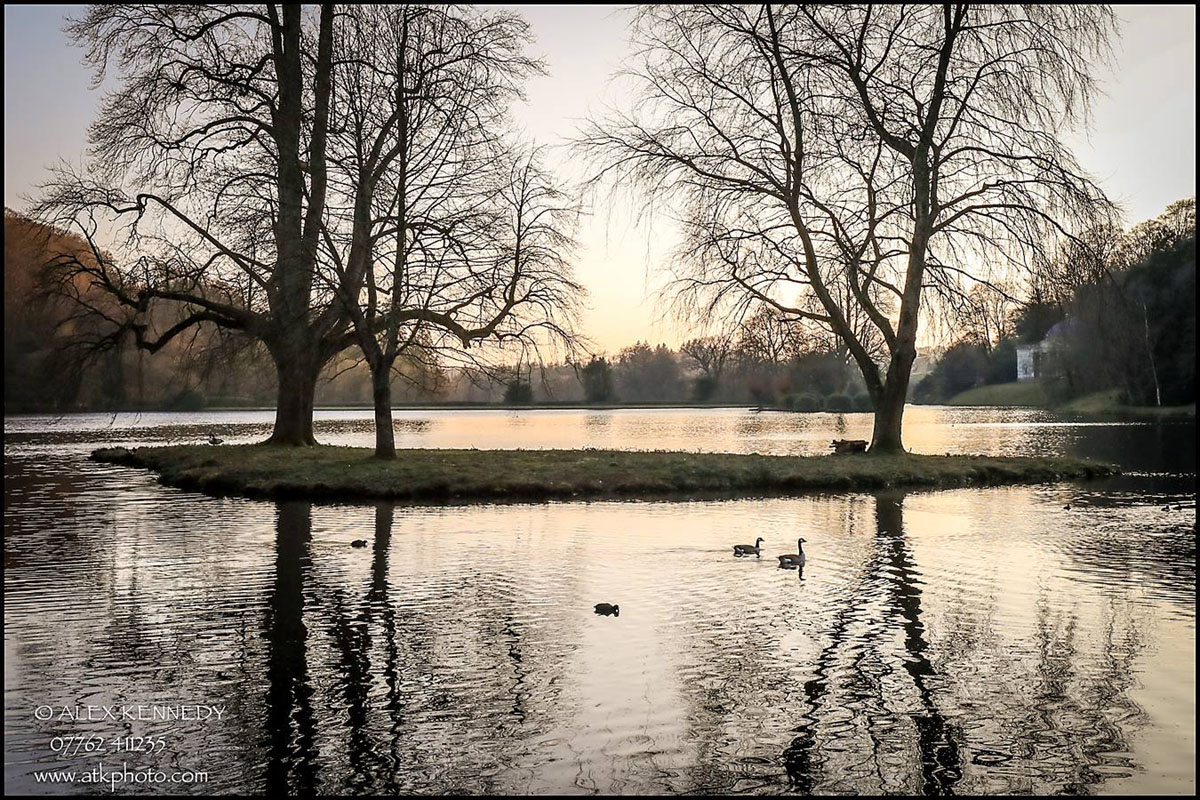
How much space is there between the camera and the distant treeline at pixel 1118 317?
1051 inches

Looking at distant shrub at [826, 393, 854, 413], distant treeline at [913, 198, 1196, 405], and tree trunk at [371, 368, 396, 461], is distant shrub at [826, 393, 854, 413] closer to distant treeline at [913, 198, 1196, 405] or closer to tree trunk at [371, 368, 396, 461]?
distant treeline at [913, 198, 1196, 405]

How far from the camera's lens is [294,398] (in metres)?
32.6

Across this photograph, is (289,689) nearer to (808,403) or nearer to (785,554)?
(785,554)

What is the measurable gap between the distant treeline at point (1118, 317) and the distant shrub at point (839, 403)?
13.9 metres

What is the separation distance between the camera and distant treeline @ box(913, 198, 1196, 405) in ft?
87.6

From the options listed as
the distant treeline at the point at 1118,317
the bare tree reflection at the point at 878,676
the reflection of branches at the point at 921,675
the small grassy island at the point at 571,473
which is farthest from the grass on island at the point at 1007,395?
the bare tree reflection at the point at 878,676

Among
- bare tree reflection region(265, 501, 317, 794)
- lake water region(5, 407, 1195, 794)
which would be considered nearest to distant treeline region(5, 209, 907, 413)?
lake water region(5, 407, 1195, 794)

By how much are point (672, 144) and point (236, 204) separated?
40.1 feet

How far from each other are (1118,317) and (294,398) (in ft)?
76.9

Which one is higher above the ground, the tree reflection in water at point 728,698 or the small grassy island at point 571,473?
the small grassy island at point 571,473

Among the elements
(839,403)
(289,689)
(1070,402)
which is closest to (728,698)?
(289,689)

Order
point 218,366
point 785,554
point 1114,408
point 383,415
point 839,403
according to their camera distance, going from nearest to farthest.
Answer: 1. point 785,554
2. point 383,415
3. point 218,366
4. point 1114,408
5. point 839,403

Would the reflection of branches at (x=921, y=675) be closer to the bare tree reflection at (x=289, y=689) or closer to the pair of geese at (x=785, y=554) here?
the pair of geese at (x=785, y=554)

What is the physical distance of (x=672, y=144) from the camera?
97.8 ft
